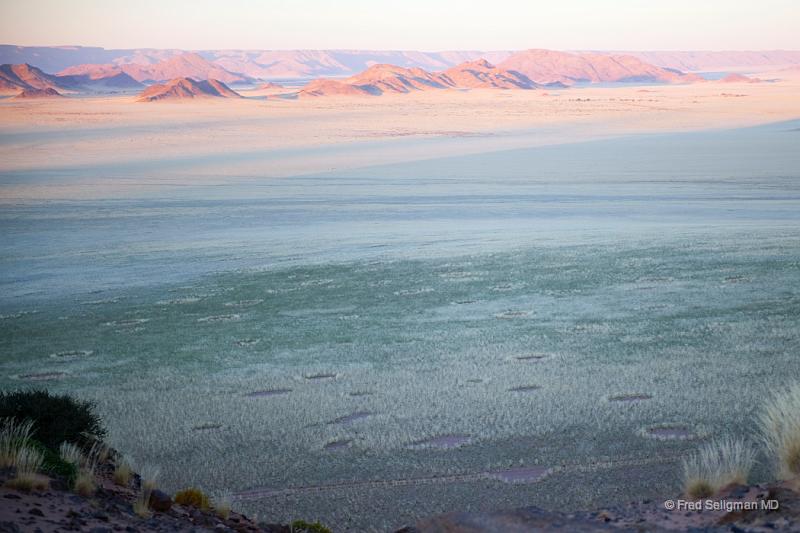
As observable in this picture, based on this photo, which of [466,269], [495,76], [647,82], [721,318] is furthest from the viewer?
[647,82]

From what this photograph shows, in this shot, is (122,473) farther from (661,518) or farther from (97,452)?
(661,518)

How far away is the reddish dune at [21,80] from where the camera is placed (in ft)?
420

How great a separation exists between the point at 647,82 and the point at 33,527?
196202mm

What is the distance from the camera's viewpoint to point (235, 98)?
112 meters

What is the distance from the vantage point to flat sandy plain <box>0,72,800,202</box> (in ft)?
130

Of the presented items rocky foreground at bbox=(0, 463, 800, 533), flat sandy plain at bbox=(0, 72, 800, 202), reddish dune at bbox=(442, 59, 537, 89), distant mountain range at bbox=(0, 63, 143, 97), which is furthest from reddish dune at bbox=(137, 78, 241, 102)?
rocky foreground at bbox=(0, 463, 800, 533)

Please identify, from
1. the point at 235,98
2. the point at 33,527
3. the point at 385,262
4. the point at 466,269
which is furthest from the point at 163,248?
the point at 235,98

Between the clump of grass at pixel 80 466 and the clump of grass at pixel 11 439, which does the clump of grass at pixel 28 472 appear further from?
the clump of grass at pixel 80 466

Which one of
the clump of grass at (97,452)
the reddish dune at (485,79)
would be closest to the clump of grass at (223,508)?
the clump of grass at (97,452)

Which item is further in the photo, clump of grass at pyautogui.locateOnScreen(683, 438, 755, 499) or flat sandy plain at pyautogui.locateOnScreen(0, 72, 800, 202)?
flat sandy plain at pyautogui.locateOnScreen(0, 72, 800, 202)

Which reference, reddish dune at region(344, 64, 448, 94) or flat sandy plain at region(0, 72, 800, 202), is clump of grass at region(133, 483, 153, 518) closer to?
flat sandy plain at region(0, 72, 800, 202)

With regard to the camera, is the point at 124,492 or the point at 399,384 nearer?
the point at 124,492

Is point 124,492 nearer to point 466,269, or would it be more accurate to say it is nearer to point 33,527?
point 33,527

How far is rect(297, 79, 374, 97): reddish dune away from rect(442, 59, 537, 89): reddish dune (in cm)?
2640
